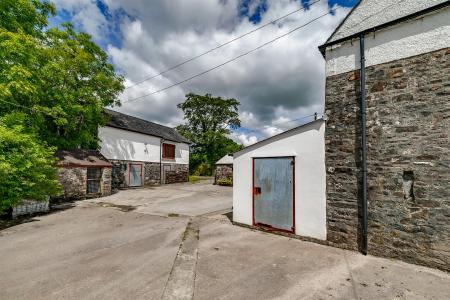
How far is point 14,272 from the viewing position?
4512 millimetres

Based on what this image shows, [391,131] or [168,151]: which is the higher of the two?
[168,151]

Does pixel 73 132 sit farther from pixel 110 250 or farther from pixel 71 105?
pixel 110 250

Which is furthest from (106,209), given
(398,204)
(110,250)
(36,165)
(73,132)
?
(398,204)

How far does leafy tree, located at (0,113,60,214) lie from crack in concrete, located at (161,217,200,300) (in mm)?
6582

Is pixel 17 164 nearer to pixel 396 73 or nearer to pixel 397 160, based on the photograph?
pixel 397 160

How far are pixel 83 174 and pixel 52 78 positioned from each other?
5705mm

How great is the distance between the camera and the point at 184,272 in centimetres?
450

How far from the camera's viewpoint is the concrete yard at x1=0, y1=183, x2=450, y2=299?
3787 mm

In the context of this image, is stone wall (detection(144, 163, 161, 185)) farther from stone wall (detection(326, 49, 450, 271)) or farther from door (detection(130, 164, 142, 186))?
stone wall (detection(326, 49, 450, 271))

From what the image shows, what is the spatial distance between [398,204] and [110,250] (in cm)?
669

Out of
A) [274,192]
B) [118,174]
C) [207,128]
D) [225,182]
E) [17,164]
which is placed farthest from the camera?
[207,128]

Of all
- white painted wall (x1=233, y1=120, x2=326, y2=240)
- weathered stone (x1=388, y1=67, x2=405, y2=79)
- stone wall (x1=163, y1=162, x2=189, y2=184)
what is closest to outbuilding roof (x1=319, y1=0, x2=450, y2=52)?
weathered stone (x1=388, y1=67, x2=405, y2=79)

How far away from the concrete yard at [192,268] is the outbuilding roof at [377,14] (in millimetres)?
5233

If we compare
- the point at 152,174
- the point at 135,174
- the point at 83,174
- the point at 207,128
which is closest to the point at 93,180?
the point at 83,174
